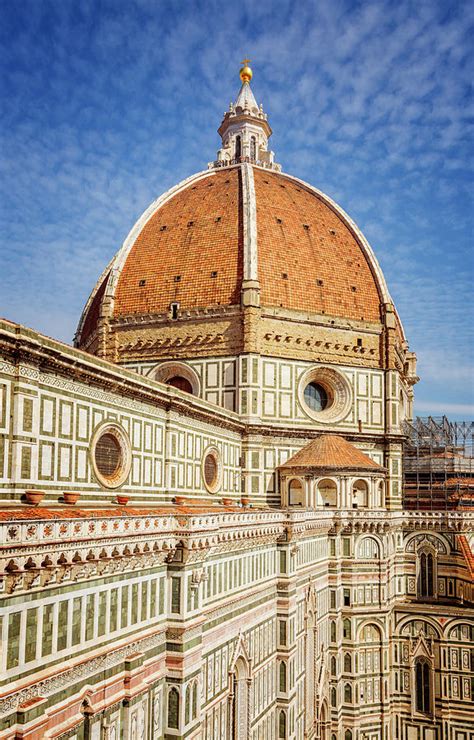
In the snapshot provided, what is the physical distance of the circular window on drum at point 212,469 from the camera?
1292 inches

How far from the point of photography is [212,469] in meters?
34.1

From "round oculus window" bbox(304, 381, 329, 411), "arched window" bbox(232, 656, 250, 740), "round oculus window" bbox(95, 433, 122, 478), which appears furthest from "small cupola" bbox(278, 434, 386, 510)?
"round oculus window" bbox(95, 433, 122, 478)

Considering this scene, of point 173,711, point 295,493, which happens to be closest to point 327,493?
point 295,493

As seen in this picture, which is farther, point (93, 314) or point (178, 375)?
point (93, 314)

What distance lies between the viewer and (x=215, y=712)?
20.7 metres

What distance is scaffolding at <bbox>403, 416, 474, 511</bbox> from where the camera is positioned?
4372 cm

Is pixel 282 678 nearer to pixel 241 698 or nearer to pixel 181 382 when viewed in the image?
pixel 241 698

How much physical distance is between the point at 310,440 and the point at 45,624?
2805cm

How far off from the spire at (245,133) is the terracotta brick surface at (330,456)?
23.6 m

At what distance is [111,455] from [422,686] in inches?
938

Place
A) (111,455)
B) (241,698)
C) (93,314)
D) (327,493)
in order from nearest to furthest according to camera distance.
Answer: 1. (241,698)
2. (111,455)
3. (327,493)
4. (93,314)

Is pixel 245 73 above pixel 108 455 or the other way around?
above

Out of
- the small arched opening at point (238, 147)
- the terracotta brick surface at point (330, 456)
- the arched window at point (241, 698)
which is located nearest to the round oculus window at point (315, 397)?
the terracotta brick surface at point (330, 456)

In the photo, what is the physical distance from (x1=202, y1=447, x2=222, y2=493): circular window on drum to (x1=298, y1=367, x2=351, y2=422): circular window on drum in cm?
838
